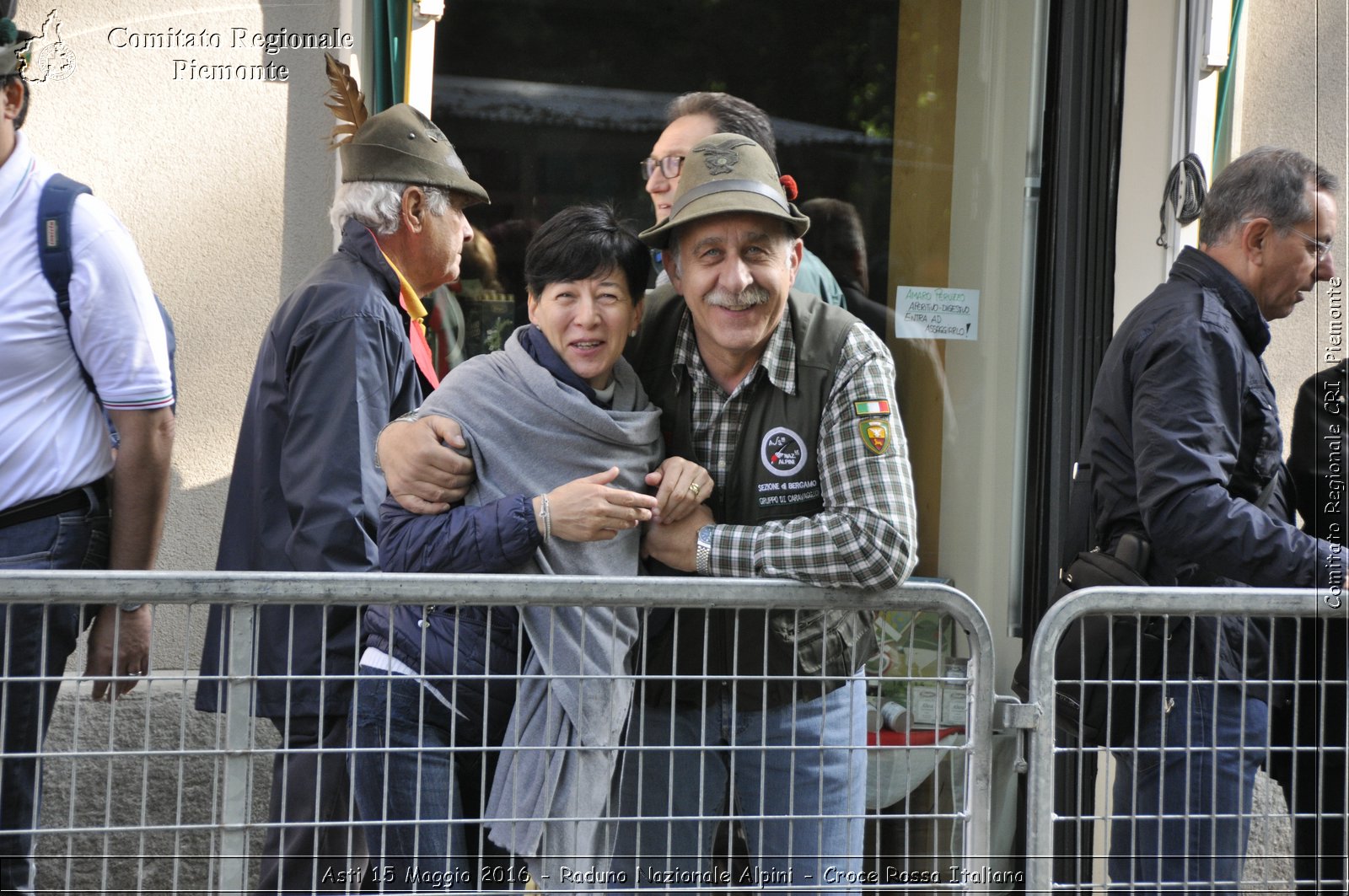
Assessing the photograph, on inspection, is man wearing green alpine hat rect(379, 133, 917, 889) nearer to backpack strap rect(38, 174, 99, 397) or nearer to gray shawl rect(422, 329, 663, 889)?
gray shawl rect(422, 329, 663, 889)

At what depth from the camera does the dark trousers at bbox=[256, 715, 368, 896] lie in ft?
7.58

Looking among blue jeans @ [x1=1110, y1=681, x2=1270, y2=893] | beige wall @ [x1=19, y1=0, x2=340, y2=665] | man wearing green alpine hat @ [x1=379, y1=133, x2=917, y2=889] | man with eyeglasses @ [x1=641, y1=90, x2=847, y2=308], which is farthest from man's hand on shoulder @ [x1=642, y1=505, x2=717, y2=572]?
beige wall @ [x1=19, y1=0, x2=340, y2=665]

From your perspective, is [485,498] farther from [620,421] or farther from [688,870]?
[688,870]

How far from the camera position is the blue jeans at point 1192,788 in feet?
8.64

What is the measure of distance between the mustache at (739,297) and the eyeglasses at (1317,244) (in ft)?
4.46

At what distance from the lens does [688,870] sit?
8.09ft

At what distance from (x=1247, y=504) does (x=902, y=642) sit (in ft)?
3.00

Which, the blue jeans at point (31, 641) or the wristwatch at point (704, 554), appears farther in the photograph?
the blue jeans at point (31, 641)

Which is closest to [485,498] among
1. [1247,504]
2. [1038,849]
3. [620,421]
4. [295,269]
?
[620,421]

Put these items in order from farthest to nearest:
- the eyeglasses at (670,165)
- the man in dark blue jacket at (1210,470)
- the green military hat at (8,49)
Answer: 1. the eyeglasses at (670,165)
2. the green military hat at (8,49)
3. the man in dark blue jacket at (1210,470)

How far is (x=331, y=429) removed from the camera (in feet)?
9.71

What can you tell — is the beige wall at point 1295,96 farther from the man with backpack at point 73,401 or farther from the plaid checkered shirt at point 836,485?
the man with backpack at point 73,401

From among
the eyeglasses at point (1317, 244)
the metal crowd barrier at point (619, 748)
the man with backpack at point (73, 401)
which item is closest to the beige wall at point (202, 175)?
the man with backpack at point (73, 401)

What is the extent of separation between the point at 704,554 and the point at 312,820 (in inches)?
43.9
